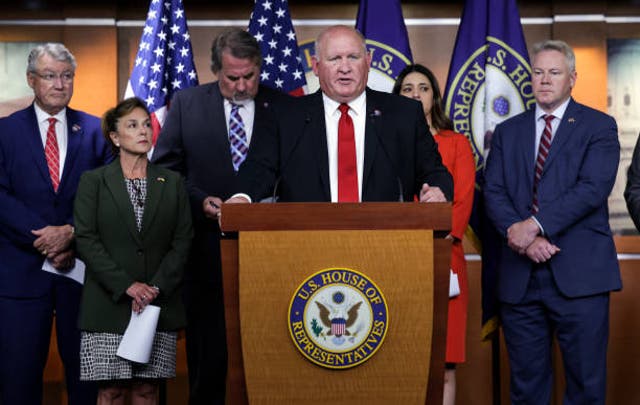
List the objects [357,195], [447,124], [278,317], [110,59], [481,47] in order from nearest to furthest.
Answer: [278,317] < [357,195] < [447,124] < [481,47] < [110,59]

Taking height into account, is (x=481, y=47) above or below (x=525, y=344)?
above

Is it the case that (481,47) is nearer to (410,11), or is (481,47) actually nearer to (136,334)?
(410,11)

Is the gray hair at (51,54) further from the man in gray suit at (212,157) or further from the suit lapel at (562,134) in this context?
the suit lapel at (562,134)

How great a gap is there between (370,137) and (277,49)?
2.09 metres

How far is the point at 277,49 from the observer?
482 cm

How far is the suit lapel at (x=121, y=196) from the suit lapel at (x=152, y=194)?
1.7 inches

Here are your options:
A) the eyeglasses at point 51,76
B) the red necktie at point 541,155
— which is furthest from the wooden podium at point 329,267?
the eyeglasses at point 51,76

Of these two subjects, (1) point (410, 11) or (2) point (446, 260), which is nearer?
(2) point (446, 260)

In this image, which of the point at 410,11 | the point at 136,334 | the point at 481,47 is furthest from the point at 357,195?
the point at 410,11

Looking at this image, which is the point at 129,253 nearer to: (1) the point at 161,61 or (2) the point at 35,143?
(2) the point at 35,143

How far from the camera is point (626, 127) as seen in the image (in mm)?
5395

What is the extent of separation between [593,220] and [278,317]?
6.26 ft

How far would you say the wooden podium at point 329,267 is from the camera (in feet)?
7.54

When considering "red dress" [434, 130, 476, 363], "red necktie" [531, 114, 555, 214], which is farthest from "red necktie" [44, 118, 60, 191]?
"red necktie" [531, 114, 555, 214]
